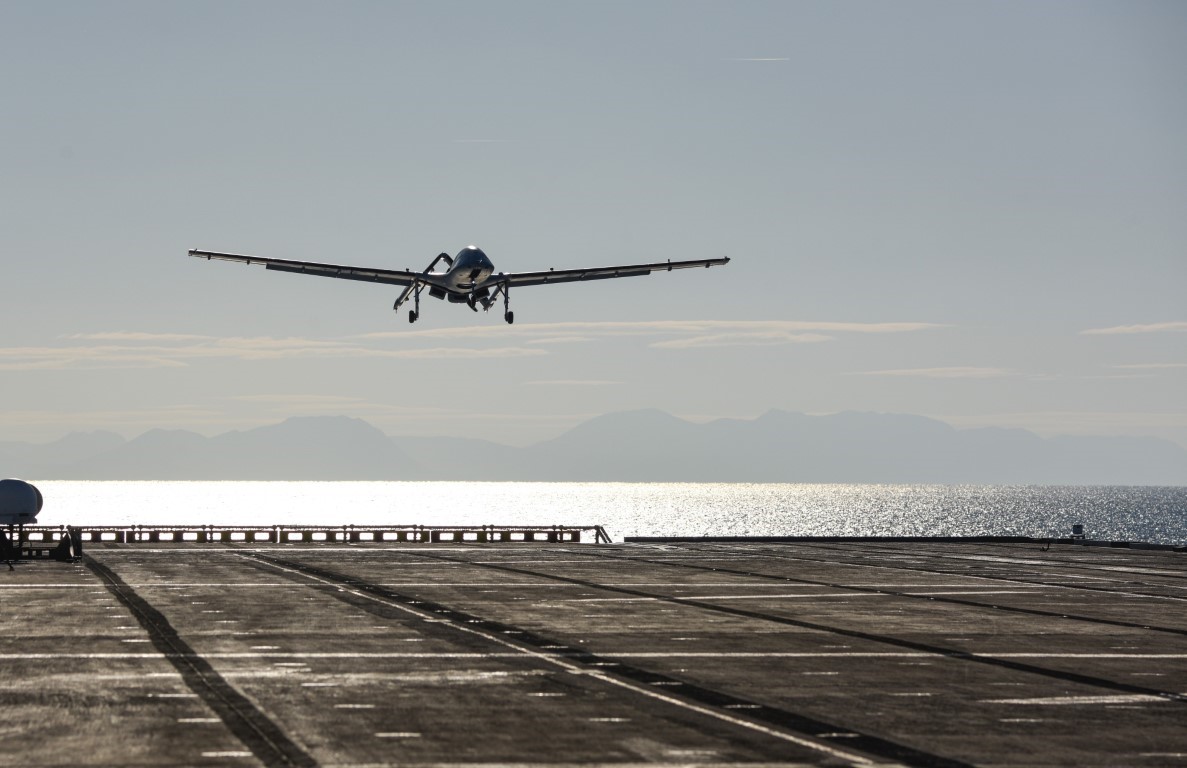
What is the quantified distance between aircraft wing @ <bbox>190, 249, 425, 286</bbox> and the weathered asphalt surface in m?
22.7

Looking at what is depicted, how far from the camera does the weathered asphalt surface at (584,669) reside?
22938 millimetres

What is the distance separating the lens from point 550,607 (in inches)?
1880

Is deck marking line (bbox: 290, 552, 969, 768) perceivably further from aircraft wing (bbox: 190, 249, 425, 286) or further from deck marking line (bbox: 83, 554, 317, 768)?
aircraft wing (bbox: 190, 249, 425, 286)

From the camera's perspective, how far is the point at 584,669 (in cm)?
3228

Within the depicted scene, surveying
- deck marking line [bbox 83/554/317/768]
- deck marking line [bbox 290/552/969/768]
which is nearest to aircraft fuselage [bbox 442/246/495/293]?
deck marking line [bbox 83/554/317/768]

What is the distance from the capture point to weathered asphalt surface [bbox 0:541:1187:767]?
75.3 ft

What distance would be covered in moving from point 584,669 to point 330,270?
176 feet

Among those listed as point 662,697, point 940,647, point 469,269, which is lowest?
point 940,647

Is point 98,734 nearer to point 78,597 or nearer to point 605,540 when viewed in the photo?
point 78,597

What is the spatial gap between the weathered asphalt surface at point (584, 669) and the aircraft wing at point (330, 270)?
894 inches

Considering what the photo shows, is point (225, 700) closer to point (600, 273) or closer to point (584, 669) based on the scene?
point (584, 669)

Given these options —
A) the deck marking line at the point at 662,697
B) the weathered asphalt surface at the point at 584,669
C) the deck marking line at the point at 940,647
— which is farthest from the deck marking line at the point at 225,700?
the deck marking line at the point at 940,647

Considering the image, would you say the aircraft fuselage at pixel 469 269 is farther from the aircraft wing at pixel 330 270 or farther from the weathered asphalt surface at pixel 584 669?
the weathered asphalt surface at pixel 584 669

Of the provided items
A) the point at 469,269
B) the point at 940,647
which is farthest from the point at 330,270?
the point at 940,647
